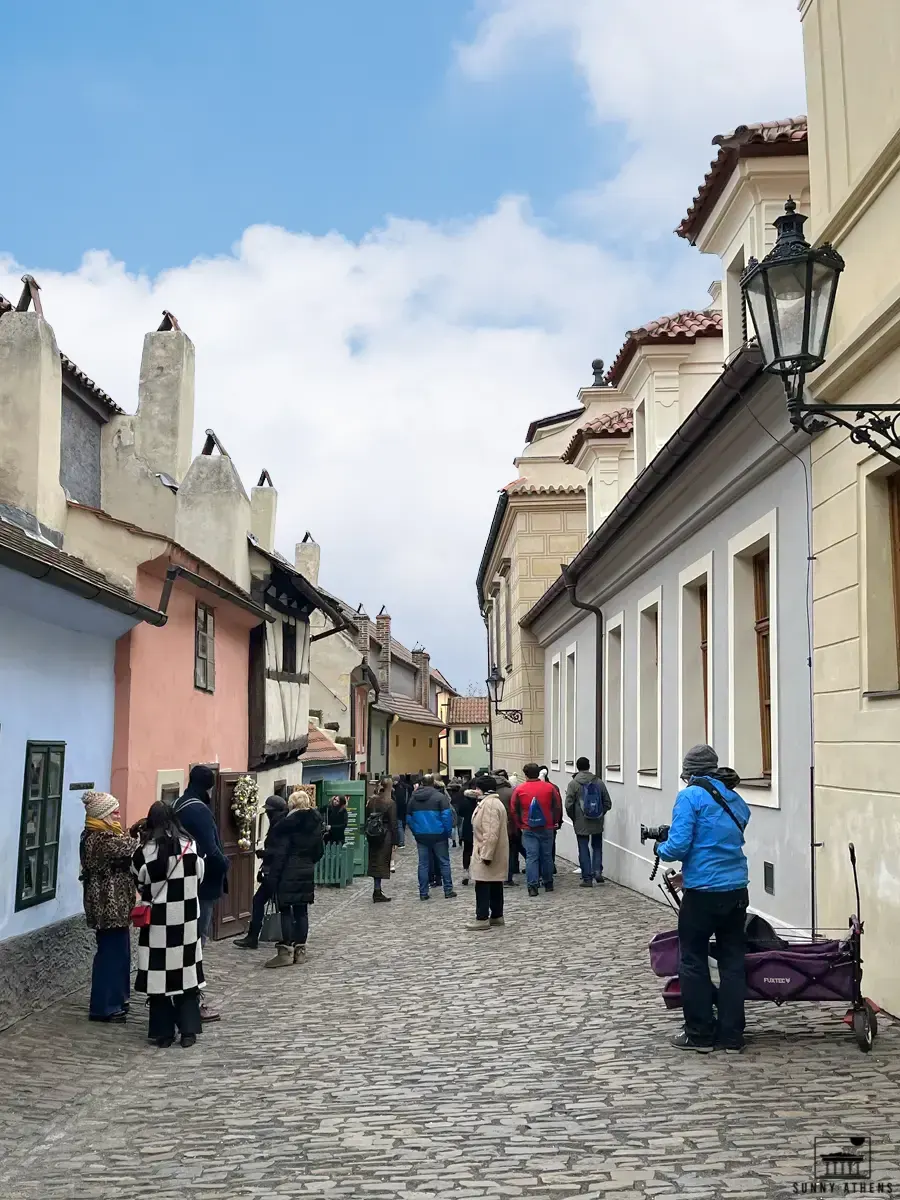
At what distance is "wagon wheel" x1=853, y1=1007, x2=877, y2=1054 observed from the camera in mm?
6422

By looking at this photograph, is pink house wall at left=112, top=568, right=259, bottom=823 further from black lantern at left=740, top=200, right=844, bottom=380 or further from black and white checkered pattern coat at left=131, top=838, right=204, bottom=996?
black lantern at left=740, top=200, right=844, bottom=380

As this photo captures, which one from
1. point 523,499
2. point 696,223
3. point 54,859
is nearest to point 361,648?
point 523,499

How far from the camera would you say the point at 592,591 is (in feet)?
62.6

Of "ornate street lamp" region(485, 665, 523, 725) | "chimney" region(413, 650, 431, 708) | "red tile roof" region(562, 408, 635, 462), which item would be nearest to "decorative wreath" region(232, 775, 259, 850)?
"red tile roof" region(562, 408, 635, 462)

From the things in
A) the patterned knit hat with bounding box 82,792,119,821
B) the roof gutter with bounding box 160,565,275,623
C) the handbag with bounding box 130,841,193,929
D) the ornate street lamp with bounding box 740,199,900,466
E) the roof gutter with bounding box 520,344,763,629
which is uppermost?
the roof gutter with bounding box 520,344,763,629

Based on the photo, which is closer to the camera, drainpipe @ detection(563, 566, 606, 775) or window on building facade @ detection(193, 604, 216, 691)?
window on building facade @ detection(193, 604, 216, 691)

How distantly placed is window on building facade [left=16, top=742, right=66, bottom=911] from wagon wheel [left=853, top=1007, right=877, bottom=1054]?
523 cm

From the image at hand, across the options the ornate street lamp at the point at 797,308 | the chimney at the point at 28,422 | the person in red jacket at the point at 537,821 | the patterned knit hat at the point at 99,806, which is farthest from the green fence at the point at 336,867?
the ornate street lamp at the point at 797,308

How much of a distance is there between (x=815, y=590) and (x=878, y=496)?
1.12m

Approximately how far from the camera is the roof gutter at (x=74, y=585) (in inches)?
277

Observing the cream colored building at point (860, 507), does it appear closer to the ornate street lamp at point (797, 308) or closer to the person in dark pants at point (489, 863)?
the ornate street lamp at point (797, 308)

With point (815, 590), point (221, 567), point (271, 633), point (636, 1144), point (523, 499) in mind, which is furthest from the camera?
point (523, 499)

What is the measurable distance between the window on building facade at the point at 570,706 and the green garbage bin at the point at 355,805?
12.9 ft

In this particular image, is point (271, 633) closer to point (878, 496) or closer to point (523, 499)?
point (878, 496)
